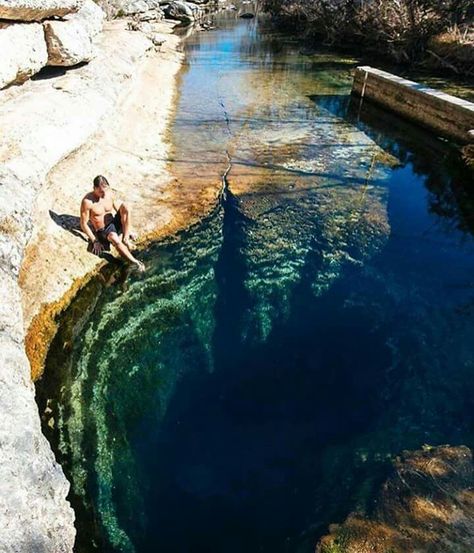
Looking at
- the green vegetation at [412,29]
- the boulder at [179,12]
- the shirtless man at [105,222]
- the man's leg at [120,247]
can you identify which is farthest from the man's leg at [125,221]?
the boulder at [179,12]

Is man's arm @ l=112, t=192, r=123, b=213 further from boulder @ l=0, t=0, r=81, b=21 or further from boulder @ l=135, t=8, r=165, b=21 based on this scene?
boulder @ l=135, t=8, r=165, b=21

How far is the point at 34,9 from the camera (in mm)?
10031

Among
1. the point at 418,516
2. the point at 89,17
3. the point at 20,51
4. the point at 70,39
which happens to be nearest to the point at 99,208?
the point at 20,51

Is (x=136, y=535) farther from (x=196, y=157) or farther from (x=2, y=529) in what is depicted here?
(x=196, y=157)

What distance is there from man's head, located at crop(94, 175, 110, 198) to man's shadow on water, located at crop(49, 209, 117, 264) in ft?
2.88

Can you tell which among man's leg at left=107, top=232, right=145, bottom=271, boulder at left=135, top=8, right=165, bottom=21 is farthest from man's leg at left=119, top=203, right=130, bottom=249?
boulder at left=135, top=8, right=165, bottom=21

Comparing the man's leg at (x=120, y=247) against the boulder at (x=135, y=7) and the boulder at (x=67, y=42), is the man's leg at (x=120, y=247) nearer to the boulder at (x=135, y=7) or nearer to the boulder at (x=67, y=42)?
the boulder at (x=67, y=42)

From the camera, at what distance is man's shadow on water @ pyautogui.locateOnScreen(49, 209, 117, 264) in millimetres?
8008

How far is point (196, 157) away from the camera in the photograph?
39.4 ft

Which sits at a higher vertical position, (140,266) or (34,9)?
(34,9)

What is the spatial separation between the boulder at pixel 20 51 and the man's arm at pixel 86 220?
4.11 m

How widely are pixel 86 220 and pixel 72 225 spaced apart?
64 centimetres

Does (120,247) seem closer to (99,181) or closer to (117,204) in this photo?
(99,181)

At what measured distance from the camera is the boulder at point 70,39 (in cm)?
1138
